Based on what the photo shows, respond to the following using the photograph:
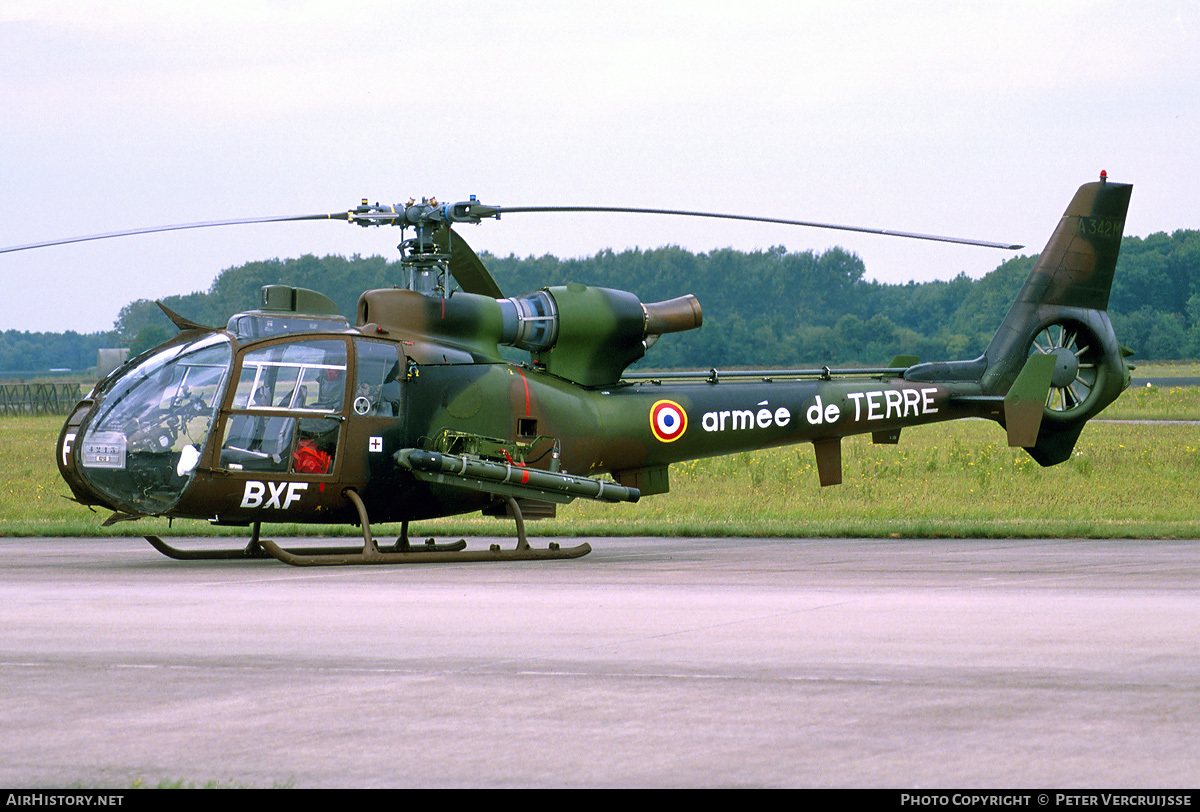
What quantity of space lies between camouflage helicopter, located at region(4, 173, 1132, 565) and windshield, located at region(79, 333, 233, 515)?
0.01 metres

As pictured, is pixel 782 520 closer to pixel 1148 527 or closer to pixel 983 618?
pixel 1148 527

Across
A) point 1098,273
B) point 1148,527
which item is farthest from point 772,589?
point 1098,273

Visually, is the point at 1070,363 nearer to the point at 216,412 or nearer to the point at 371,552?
the point at 371,552

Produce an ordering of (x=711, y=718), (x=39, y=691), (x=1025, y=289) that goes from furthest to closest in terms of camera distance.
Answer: (x=1025, y=289), (x=39, y=691), (x=711, y=718)

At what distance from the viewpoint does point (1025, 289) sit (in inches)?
781

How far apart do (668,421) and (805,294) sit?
356 feet

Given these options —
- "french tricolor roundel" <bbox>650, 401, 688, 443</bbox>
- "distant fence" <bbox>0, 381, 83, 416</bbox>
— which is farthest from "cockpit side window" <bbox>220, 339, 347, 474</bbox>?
"distant fence" <bbox>0, 381, 83, 416</bbox>

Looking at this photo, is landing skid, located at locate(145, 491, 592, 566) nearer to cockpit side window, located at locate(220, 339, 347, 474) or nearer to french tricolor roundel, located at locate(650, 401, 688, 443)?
cockpit side window, located at locate(220, 339, 347, 474)

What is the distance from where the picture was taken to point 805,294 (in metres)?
124

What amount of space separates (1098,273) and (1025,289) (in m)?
0.99

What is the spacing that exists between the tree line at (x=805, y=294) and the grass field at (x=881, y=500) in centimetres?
6825

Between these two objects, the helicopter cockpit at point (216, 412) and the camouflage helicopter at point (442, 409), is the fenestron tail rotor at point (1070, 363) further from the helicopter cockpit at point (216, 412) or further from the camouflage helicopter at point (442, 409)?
the helicopter cockpit at point (216, 412)

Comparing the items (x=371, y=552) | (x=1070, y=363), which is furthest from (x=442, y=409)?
(x=1070, y=363)

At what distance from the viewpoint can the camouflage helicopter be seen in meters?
13.8
